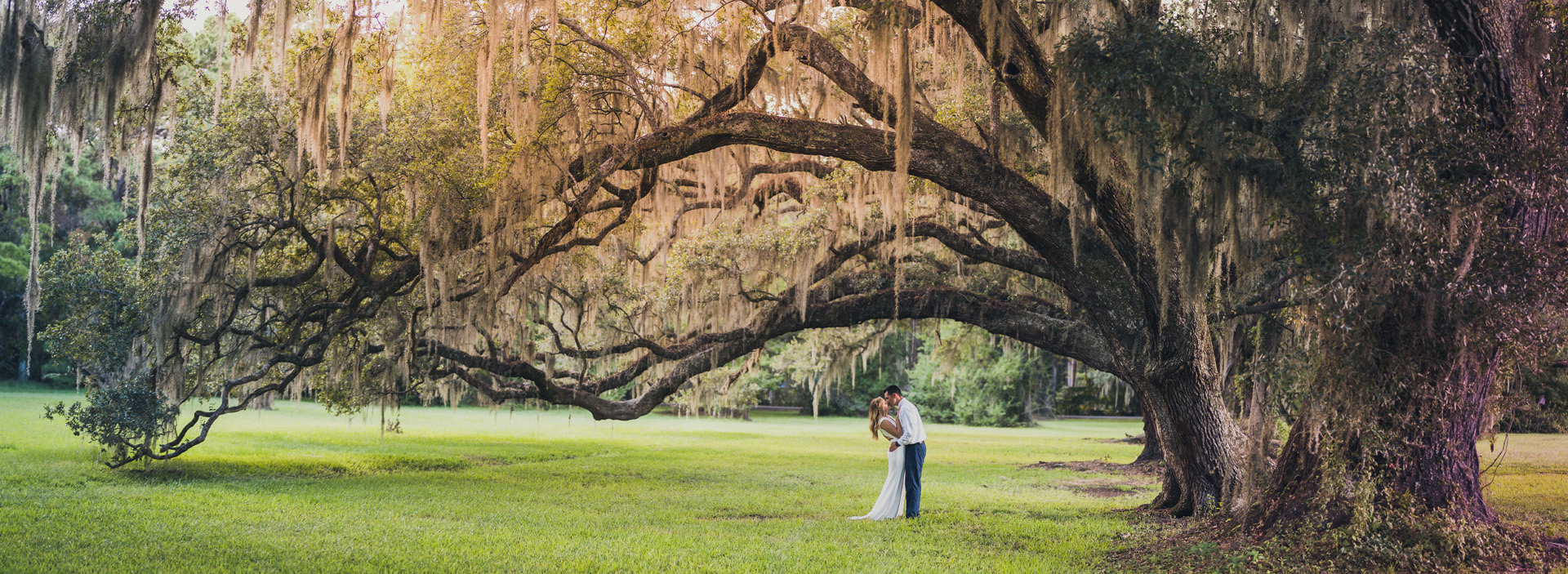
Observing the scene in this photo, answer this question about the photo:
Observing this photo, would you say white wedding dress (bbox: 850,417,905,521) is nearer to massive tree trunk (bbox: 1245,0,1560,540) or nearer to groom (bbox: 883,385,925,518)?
groom (bbox: 883,385,925,518)

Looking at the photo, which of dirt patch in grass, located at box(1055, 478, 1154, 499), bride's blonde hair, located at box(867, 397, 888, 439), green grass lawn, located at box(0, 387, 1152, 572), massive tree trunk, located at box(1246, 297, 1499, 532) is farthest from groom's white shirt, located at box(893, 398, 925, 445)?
dirt patch in grass, located at box(1055, 478, 1154, 499)

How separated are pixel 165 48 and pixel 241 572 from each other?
5.16m

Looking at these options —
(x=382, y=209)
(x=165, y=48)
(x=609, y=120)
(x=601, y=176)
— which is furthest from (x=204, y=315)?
(x=601, y=176)

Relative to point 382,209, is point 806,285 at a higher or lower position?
lower

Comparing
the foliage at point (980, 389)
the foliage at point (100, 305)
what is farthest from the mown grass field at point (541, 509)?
the foliage at point (980, 389)

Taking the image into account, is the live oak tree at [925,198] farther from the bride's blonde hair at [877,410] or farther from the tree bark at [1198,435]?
the bride's blonde hair at [877,410]

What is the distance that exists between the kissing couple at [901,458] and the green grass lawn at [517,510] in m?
0.33

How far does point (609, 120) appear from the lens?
36.0 ft

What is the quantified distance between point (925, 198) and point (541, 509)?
6.05m

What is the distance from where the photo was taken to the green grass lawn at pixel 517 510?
6.79 m

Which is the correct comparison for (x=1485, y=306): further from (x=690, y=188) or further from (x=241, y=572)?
(x=690, y=188)

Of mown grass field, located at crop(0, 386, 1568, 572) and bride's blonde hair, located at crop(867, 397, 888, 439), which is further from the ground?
bride's blonde hair, located at crop(867, 397, 888, 439)

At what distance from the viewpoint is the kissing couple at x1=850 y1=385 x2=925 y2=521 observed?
882 cm

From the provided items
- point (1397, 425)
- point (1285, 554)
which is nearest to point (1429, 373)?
point (1397, 425)
